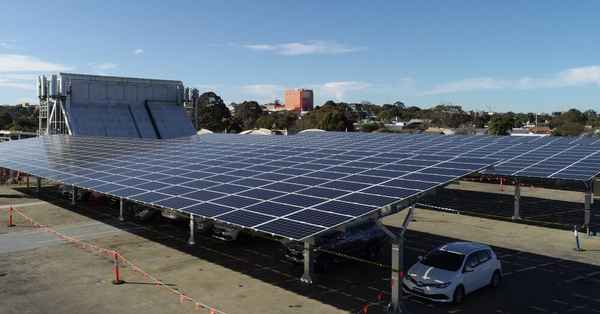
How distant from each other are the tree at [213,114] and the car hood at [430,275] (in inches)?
4351

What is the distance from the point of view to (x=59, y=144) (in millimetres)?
44094

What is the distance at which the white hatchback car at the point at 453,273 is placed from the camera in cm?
1477

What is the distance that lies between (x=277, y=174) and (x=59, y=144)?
1242 inches

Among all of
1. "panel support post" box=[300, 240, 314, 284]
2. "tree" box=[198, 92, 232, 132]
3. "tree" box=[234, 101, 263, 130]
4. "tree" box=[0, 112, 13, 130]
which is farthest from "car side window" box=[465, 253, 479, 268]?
"tree" box=[0, 112, 13, 130]

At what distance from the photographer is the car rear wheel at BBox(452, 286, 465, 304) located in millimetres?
14766

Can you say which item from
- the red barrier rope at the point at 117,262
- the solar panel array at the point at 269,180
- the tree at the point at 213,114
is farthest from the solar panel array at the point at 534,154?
the tree at the point at 213,114

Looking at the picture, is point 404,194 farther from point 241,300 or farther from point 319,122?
point 319,122

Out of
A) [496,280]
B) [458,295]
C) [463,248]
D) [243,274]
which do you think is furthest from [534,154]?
[243,274]

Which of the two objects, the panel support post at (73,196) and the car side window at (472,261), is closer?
the car side window at (472,261)

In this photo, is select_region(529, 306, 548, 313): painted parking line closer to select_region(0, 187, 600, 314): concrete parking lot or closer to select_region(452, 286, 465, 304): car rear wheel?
select_region(0, 187, 600, 314): concrete parking lot

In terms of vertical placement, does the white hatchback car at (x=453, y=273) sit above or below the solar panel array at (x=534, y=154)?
below

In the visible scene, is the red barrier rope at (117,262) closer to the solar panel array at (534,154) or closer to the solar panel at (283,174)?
the solar panel at (283,174)

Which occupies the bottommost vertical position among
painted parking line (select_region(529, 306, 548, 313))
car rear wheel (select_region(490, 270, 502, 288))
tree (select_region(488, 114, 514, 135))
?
painted parking line (select_region(529, 306, 548, 313))

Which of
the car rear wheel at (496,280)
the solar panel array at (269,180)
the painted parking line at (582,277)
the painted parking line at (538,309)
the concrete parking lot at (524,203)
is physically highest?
the solar panel array at (269,180)
